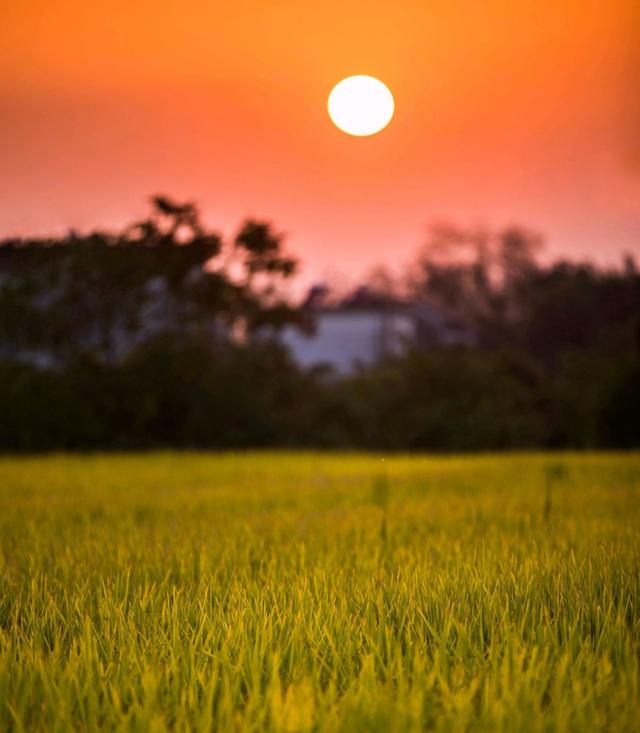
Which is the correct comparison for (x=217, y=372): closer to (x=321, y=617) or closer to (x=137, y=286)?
(x=137, y=286)

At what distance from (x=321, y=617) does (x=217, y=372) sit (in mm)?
11687

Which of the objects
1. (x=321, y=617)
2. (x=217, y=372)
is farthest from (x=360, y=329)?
(x=321, y=617)

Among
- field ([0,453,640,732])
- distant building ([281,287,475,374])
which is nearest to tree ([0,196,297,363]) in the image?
field ([0,453,640,732])

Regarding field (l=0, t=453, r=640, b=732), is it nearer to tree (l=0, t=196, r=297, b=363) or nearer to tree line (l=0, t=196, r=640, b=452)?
tree line (l=0, t=196, r=640, b=452)

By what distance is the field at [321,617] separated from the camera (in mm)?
1469

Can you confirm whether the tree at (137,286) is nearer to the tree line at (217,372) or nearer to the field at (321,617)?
the tree line at (217,372)

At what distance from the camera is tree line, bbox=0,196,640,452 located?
1270 cm

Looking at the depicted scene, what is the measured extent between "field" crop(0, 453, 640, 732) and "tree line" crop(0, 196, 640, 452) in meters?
7.67

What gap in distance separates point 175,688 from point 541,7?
6.94m

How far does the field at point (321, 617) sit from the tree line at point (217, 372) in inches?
302

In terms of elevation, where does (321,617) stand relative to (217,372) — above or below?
below

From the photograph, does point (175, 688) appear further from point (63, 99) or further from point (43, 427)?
point (43, 427)

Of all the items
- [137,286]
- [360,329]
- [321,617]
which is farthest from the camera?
[360,329]

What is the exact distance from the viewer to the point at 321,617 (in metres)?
2.08
